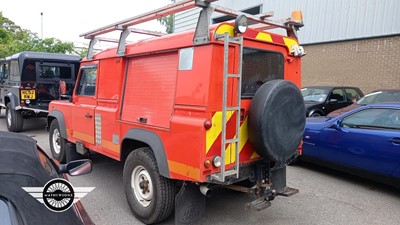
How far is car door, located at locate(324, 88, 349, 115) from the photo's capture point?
397 inches

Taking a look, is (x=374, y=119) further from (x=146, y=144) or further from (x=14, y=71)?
(x=14, y=71)

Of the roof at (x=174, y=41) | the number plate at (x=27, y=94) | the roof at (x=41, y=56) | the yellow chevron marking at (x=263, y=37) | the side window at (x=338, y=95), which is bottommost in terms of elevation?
the number plate at (x=27, y=94)

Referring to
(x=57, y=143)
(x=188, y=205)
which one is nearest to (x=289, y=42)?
(x=188, y=205)

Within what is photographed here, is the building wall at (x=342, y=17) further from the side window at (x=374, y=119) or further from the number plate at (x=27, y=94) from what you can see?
the side window at (x=374, y=119)

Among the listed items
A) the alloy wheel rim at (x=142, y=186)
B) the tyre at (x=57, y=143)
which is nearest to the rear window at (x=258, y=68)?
the alloy wheel rim at (x=142, y=186)

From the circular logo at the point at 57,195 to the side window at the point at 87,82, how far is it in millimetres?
3583

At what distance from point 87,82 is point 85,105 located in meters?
0.43

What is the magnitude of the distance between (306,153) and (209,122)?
3581 millimetres

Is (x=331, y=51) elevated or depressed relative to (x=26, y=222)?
elevated

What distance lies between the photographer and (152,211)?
3.53 m

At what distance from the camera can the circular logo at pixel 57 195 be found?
1560 mm

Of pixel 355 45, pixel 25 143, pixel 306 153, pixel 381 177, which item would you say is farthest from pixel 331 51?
pixel 25 143

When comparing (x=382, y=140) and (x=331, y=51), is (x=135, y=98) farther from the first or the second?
(x=331, y=51)

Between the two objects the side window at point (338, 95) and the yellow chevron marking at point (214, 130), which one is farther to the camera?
the side window at point (338, 95)
